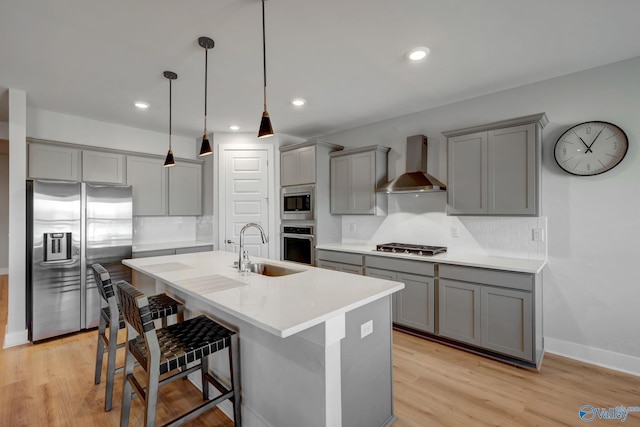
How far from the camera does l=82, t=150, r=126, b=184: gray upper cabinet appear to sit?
3.70 meters

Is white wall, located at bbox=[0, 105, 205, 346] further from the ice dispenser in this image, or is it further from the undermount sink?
the undermount sink

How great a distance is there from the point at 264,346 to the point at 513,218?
273cm

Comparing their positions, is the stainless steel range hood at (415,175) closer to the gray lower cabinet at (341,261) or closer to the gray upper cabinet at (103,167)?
the gray lower cabinet at (341,261)

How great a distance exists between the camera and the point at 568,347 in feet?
9.12

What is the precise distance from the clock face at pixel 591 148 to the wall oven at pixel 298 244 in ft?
9.39

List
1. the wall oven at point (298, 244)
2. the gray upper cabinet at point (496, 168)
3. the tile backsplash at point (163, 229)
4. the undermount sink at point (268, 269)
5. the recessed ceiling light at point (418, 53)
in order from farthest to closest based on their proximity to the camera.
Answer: the tile backsplash at point (163, 229)
the wall oven at point (298, 244)
the gray upper cabinet at point (496, 168)
the undermount sink at point (268, 269)
the recessed ceiling light at point (418, 53)

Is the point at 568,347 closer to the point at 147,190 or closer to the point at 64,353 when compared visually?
the point at 64,353

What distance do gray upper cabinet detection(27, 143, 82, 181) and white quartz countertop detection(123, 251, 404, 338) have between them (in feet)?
6.20

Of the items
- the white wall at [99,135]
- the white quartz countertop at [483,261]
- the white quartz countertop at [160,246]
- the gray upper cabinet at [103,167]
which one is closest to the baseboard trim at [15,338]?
the white quartz countertop at [160,246]

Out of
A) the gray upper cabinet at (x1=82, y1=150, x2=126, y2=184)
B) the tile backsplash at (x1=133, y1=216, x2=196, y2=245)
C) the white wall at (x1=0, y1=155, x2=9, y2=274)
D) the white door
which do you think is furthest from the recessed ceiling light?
the white wall at (x1=0, y1=155, x2=9, y2=274)

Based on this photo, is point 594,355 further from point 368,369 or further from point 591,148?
point 368,369

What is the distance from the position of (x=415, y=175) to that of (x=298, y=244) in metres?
1.91

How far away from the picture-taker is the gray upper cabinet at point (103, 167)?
370 cm

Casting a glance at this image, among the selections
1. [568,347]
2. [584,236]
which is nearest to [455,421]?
[568,347]
